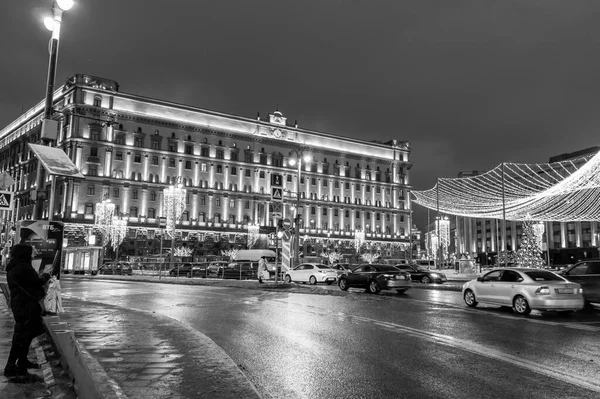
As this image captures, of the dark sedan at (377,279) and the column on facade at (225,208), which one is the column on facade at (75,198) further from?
the dark sedan at (377,279)

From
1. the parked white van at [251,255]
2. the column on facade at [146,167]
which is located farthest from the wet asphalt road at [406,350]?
the column on facade at [146,167]

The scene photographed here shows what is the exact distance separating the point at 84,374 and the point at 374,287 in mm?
A: 19089

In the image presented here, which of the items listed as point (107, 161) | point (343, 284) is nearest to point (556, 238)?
point (107, 161)

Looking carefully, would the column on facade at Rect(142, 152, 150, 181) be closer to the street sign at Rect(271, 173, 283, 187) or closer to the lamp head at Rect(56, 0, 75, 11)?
the street sign at Rect(271, 173, 283, 187)

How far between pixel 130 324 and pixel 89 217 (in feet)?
261

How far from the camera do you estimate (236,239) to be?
319 ft

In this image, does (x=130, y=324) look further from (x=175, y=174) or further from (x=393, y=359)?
(x=175, y=174)

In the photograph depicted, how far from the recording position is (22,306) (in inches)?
240

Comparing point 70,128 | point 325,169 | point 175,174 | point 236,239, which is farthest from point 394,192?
point 70,128

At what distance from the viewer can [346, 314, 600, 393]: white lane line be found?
21.2 feet

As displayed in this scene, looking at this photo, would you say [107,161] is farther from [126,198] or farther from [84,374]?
[84,374]

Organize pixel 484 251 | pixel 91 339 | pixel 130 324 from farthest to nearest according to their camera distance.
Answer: pixel 484 251, pixel 130 324, pixel 91 339

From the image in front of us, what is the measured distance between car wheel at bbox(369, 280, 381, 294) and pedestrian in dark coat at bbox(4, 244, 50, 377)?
18081 millimetres

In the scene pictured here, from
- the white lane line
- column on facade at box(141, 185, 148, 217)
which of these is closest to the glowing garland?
column on facade at box(141, 185, 148, 217)
